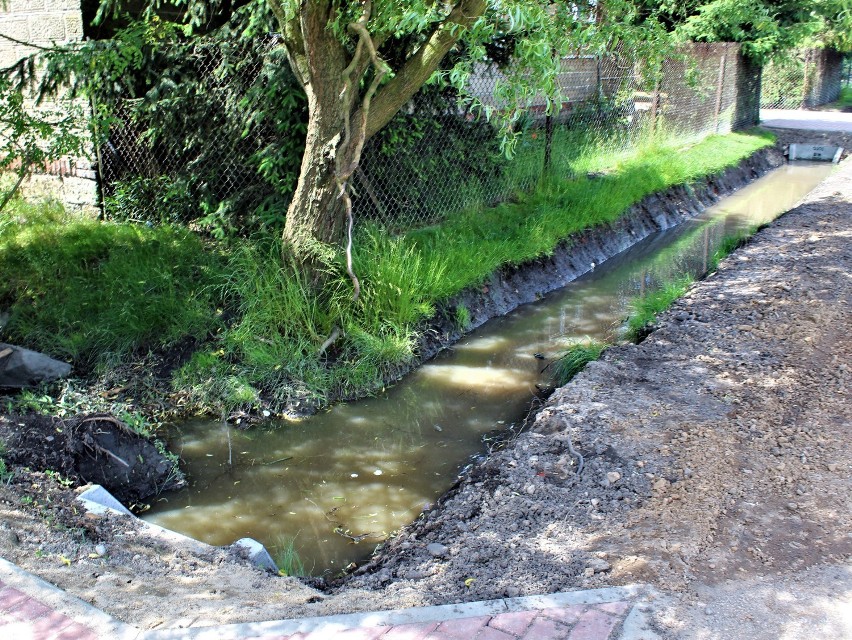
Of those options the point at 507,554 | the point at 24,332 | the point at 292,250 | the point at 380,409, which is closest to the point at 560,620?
the point at 507,554

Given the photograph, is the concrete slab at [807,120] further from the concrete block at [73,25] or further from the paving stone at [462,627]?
the paving stone at [462,627]

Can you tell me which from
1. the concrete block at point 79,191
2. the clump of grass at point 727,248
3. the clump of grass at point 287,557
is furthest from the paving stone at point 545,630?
the concrete block at point 79,191

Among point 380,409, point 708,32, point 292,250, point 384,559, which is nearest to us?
point 384,559

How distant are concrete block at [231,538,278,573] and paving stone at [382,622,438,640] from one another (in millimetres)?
1172

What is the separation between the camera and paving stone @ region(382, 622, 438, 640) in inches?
115

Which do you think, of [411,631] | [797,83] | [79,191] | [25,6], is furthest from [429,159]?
[797,83]

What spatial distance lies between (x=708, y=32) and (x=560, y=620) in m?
16.8

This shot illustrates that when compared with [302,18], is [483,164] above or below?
below

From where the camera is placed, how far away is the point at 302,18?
18.6 feet

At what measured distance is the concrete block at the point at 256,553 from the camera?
3.97 metres

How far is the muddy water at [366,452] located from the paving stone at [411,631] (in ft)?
4.15

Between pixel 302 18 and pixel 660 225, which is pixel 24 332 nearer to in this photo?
pixel 302 18

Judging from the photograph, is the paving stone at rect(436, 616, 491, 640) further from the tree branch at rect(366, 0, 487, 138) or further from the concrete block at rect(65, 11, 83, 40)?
the concrete block at rect(65, 11, 83, 40)

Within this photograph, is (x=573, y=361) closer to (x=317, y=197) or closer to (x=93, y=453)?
(x=317, y=197)
